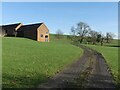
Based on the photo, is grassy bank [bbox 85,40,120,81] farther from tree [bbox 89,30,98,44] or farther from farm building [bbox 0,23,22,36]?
tree [bbox 89,30,98,44]

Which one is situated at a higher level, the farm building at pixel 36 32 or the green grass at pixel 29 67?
the farm building at pixel 36 32

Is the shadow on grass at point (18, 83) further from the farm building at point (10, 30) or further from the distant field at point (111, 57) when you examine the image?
the farm building at point (10, 30)

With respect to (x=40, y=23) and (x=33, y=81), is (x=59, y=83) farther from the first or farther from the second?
(x=40, y=23)

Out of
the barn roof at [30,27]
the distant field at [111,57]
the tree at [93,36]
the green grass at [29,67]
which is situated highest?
the barn roof at [30,27]

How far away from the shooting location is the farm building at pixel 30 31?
97.7 metres

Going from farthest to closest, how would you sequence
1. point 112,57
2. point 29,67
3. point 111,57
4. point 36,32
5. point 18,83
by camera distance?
point 36,32, point 112,57, point 111,57, point 29,67, point 18,83

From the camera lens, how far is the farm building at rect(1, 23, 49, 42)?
9769cm

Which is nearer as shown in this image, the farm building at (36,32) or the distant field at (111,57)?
the distant field at (111,57)

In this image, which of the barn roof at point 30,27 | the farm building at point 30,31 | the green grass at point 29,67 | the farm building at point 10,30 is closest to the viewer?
the green grass at point 29,67

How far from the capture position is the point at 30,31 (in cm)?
9969

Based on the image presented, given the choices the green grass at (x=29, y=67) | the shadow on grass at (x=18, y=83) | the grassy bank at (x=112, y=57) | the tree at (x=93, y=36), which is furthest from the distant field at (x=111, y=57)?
the tree at (x=93, y=36)

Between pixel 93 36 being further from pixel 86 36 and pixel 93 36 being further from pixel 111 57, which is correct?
pixel 111 57

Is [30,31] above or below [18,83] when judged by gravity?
above

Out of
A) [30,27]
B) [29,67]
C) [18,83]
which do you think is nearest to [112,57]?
[29,67]
